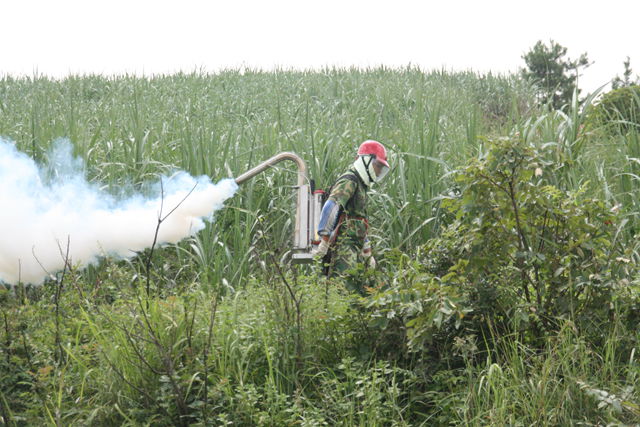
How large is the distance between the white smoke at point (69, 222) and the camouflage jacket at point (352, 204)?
0.85 meters

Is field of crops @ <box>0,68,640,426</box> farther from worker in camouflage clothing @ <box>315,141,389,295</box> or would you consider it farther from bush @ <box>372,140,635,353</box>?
worker in camouflage clothing @ <box>315,141,389,295</box>

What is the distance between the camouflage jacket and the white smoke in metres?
0.85

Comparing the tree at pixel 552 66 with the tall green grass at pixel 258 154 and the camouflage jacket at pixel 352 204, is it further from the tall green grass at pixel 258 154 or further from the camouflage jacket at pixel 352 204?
the camouflage jacket at pixel 352 204

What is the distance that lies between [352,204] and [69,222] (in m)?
2.12

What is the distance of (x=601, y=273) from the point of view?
13.1 ft

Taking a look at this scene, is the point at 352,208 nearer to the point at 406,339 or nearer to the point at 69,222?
the point at 406,339

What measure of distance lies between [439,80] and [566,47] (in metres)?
6.23

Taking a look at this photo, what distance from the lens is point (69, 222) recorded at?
17.8 ft

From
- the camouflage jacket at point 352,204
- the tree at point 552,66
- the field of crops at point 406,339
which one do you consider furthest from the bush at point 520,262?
the tree at point 552,66

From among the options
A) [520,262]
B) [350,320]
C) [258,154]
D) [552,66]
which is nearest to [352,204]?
[350,320]

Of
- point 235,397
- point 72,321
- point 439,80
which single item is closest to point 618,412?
point 235,397

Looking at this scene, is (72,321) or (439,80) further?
(439,80)

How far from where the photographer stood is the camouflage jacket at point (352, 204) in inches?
215

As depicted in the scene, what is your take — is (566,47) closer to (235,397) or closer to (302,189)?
(302,189)
